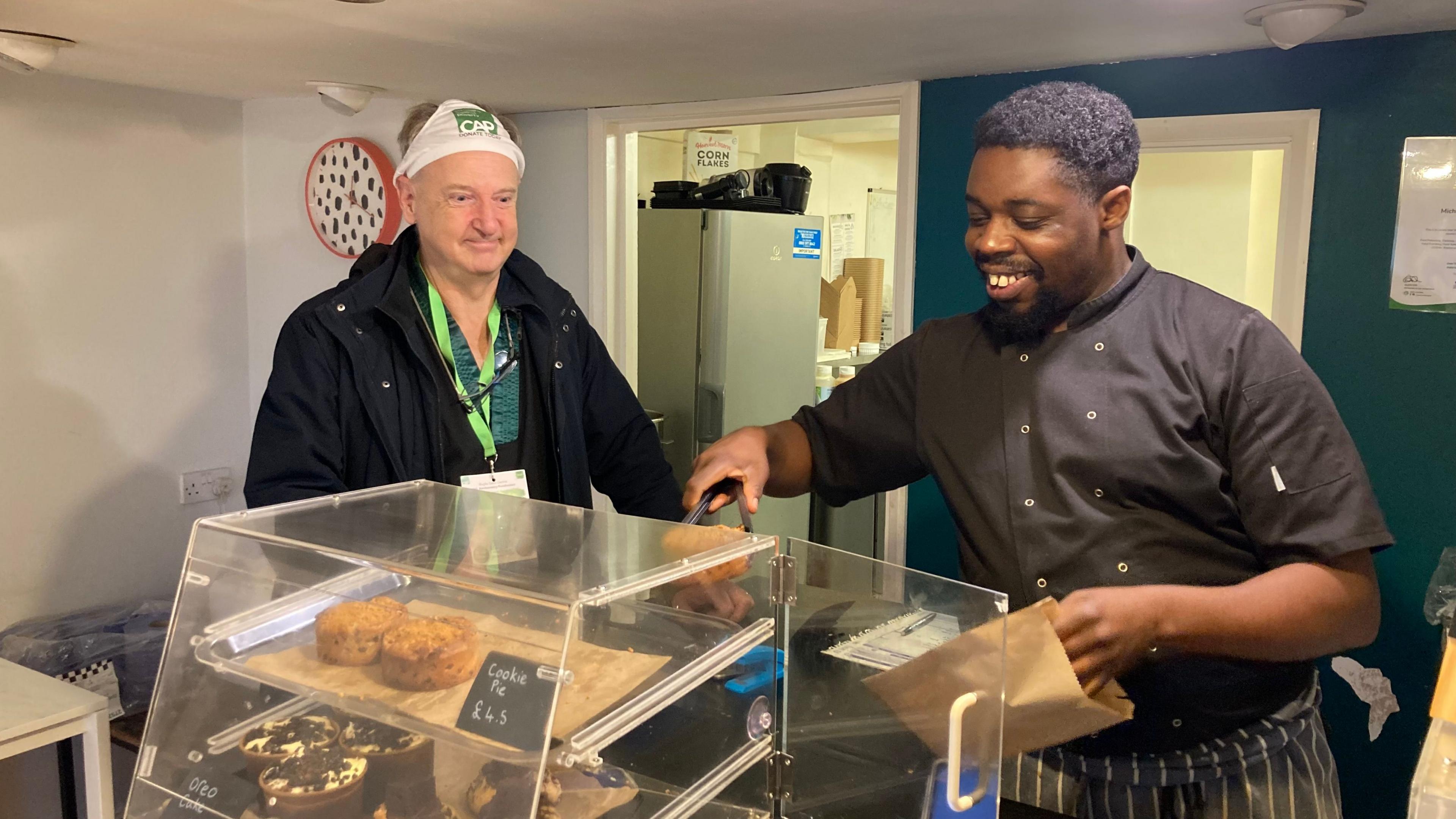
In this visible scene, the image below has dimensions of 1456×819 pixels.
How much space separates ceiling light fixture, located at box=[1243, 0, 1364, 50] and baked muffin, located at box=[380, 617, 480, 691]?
1.65 metres

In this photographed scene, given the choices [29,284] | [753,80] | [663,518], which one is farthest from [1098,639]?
[29,284]

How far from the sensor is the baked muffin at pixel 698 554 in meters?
1.15

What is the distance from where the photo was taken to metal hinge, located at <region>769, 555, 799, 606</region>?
3.95ft

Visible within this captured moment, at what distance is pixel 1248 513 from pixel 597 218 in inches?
88.6

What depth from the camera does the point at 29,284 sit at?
8.86ft

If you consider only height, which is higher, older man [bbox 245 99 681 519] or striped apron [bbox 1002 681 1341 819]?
older man [bbox 245 99 681 519]

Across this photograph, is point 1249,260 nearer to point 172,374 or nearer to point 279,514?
point 279,514

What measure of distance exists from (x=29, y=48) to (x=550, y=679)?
2044 millimetres

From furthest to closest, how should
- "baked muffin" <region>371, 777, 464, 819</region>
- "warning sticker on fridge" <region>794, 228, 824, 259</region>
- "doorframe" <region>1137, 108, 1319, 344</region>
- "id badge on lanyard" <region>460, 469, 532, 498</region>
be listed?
1. "warning sticker on fridge" <region>794, 228, 824, 259</region>
2. "doorframe" <region>1137, 108, 1319, 344</region>
3. "id badge on lanyard" <region>460, 469, 532, 498</region>
4. "baked muffin" <region>371, 777, 464, 819</region>

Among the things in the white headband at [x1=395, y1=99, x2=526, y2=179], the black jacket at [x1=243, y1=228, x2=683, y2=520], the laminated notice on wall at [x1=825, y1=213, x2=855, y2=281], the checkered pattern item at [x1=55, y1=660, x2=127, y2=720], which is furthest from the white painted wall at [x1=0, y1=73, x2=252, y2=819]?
the laminated notice on wall at [x1=825, y1=213, x2=855, y2=281]

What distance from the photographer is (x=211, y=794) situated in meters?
1.22

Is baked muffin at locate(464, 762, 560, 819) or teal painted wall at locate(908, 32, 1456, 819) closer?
baked muffin at locate(464, 762, 560, 819)

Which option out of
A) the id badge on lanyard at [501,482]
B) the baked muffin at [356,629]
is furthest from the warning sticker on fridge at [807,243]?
the baked muffin at [356,629]

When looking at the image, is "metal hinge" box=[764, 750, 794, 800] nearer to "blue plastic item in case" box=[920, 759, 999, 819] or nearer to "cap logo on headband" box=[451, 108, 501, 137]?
"blue plastic item in case" box=[920, 759, 999, 819]
